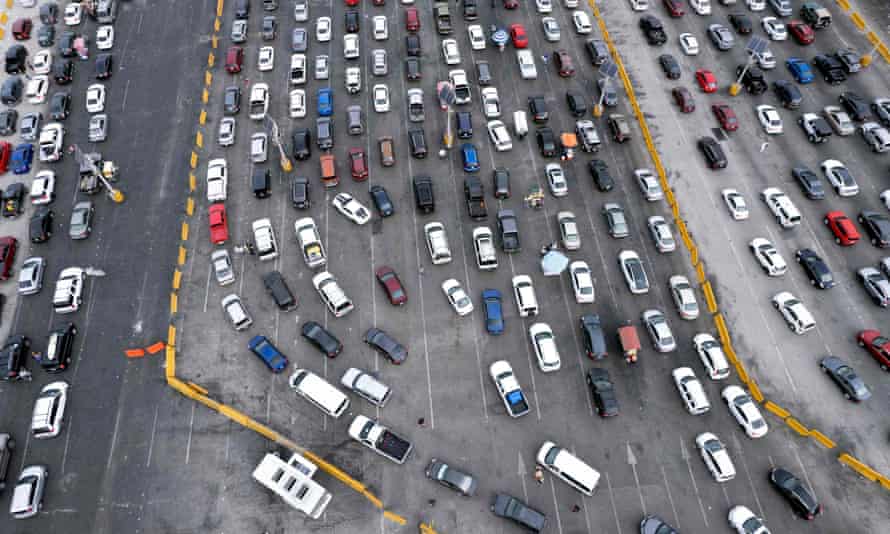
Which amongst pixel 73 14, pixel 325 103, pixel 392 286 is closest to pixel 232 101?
pixel 325 103

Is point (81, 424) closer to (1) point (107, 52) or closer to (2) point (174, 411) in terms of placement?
(2) point (174, 411)

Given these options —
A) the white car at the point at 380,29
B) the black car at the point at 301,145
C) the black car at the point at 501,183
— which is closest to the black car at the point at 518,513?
the black car at the point at 501,183

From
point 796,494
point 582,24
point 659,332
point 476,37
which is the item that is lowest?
point 796,494

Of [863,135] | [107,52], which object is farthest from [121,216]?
[863,135]

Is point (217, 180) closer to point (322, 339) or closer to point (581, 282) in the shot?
point (322, 339)

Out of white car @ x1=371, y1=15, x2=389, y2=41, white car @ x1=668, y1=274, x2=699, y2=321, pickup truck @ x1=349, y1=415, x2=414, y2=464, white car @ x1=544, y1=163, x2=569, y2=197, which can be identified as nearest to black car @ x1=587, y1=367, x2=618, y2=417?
white car @ x1=668, y1=274, x2=699, y2=321
